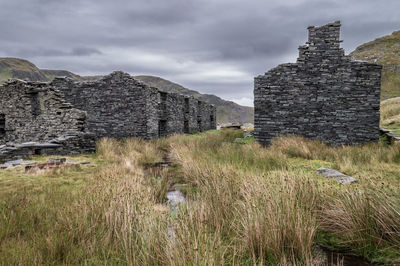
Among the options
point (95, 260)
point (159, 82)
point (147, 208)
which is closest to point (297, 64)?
point (147, 208)

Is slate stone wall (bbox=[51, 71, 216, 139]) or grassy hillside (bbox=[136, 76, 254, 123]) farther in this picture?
grassy hillside (bbox=[136, 76, 254, 123])

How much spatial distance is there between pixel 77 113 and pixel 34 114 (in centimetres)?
310

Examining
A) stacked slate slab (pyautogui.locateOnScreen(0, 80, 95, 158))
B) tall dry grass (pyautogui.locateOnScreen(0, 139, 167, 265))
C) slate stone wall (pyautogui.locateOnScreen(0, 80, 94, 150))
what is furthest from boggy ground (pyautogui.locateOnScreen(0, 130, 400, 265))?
slate stone wall (pyautogui.locateOnScreen(0, 80, 94, 150))

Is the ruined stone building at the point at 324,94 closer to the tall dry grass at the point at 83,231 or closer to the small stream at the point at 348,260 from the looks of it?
the small stream at the point at 348,260

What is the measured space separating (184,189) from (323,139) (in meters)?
7.93

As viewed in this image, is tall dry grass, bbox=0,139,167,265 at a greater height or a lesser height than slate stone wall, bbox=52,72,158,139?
lesser

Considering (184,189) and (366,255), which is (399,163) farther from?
(184,189)

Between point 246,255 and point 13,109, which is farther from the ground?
point 13,109

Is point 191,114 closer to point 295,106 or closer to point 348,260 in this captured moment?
point 295,106

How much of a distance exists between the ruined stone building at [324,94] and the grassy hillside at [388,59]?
33.5 metres

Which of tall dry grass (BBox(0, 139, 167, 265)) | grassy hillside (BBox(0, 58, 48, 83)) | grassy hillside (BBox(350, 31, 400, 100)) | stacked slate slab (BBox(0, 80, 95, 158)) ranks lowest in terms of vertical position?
tall dry grass (BBox(0, 139, 167, 265))

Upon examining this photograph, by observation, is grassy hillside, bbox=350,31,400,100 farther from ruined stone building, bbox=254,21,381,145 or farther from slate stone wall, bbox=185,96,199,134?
ruined stone building, bbox=254,21,381,145

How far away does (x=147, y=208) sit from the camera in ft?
9.75

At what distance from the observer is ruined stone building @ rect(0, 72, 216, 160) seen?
31.8 feet
